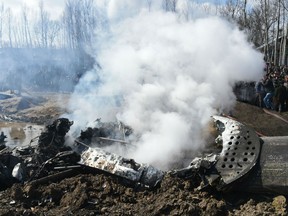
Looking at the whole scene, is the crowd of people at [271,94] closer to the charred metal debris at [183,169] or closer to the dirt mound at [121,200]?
the charred metal debris at [183,169]

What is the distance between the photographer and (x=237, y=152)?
20.1 feet

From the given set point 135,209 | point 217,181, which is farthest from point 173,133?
point 135,209

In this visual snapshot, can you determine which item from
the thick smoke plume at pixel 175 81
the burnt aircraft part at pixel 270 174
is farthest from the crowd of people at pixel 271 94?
the burnt aircraft part at pixel 270 174

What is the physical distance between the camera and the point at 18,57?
1227 inches

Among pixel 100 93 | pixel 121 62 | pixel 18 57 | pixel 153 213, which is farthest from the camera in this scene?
pixel 18 57

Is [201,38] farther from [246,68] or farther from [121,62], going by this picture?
[121,62]

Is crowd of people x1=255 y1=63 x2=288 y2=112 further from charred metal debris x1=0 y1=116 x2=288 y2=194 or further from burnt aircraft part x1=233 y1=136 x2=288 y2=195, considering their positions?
burnt aircraft part x1=233 y1=136 x2=288 y2=195

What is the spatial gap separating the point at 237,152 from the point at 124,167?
197cm

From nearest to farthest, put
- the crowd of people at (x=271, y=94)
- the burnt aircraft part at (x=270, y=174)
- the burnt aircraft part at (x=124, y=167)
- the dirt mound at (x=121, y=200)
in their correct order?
1. the dirt mound at (x=121, y=200)
2. the burnt aircraft part at (x=270, y=174)
3. the burnt aircraft part at (x=124, y=167)
4. the crowd of people at (x=271, y=94)

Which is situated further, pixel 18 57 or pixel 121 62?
pixel 18 57

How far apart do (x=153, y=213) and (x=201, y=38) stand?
16.2 ft

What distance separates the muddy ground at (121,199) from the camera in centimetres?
512

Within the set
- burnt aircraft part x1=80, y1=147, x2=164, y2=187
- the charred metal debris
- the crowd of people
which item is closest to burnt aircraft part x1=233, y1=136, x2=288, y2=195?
the charred metal debris

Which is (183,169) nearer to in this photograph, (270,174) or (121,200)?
(121,200)
